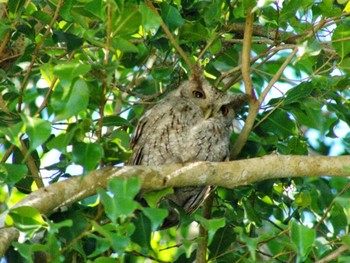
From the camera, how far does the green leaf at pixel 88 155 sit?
86.9 inches

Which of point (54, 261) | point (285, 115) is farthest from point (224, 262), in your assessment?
point (54, 261)

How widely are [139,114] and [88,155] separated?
1548mm

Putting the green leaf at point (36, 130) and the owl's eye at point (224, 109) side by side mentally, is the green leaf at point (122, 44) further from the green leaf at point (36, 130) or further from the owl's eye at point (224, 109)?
the owl's eye at point (224, 109)

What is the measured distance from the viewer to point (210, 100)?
11.5 feet

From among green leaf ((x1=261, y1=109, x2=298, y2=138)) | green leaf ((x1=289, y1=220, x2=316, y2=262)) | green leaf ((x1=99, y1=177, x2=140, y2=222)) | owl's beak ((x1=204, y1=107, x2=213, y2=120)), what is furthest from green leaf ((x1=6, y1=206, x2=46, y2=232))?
owl's beak ((x1=204, y1=107, x2=213, y2=120))

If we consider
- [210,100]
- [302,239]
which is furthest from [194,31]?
[302,239]

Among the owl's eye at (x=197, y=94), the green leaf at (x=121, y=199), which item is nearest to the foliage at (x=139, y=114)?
the green leaf at (x=121, y=199)

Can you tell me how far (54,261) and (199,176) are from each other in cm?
69

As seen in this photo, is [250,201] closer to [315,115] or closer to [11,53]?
[315,115]

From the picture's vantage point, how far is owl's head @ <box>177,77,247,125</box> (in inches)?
137

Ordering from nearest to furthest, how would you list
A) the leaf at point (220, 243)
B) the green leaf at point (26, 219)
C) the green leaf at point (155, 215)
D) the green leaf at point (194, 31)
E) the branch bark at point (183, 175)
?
the green leaf at point (155, 215) → the green leaf at point (26, 219) → the branch bark at point (183, 175) → the green leaf at point (194, 31) → the leaf at point (220, 243)

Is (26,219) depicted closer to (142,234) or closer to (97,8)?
(142,234)

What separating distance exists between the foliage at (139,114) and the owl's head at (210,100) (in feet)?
0.38

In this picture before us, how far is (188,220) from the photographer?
2764mm
